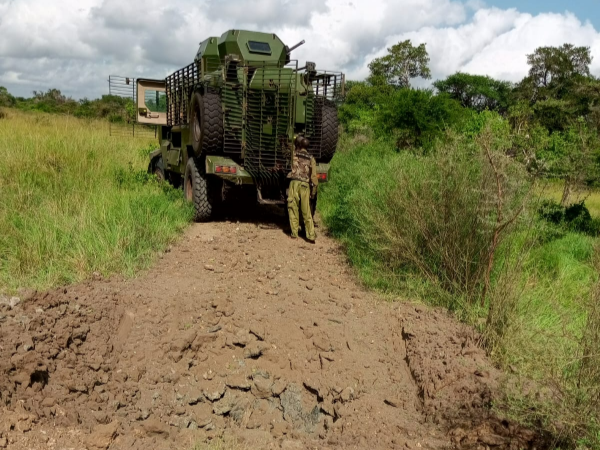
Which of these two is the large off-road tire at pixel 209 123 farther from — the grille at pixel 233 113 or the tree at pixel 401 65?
the tree at pixel 401 65

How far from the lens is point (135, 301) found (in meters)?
5.04

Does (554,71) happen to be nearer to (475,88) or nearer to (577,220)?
(475,88)

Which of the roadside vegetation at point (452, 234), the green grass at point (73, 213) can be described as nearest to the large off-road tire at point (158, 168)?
the green grass at point (73, 213)

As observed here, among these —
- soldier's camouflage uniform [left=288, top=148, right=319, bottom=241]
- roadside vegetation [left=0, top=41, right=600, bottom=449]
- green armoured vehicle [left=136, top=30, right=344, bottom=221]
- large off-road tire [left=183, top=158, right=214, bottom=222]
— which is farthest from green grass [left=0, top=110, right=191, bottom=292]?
soldier's camouflage uniform [left=288, top=148, right=319, bottom=241]

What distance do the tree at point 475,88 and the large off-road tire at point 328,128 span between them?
26.0 metres

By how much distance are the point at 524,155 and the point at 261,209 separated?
5.13 meters

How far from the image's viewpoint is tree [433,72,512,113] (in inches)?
1271

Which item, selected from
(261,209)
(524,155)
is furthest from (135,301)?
(261,209)

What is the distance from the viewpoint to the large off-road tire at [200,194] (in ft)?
25.6

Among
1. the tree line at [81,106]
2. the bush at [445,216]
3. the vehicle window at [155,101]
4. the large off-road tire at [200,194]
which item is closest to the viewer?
the bush at [445,216]

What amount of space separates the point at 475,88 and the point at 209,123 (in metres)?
28.7

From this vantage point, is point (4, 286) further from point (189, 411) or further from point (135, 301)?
point (189, 411)

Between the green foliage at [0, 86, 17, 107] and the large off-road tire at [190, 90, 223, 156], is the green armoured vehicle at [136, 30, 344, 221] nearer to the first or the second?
the large off-road tire at [190, 90, 223, 156]

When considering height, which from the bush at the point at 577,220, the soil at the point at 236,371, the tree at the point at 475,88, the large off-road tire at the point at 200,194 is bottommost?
the soil at the point at 236,371
